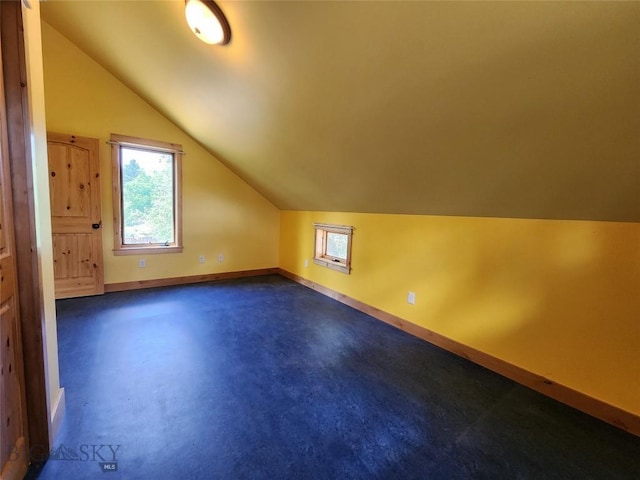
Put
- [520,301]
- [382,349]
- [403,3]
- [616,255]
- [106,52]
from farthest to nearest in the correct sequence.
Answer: [106,52], [382,349], [520,301], [616,255], [403,3]

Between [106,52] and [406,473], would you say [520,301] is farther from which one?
[106,52]

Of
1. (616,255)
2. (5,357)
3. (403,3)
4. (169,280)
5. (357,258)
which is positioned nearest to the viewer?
(5,357)

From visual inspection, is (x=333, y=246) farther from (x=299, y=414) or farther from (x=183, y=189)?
(x=299, y=414)

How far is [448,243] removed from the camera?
2367 millimetres

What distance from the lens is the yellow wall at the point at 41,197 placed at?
1127 mm

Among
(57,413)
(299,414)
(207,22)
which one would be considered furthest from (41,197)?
(299,414)

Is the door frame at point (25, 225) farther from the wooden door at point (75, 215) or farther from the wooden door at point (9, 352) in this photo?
the wooden door at point (75, 215)

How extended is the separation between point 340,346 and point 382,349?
1.22 ft

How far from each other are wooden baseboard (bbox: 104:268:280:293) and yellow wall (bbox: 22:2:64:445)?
2.49 metres

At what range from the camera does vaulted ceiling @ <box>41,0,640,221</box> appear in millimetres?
1035

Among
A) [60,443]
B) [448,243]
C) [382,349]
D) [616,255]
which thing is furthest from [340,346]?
[616,255]

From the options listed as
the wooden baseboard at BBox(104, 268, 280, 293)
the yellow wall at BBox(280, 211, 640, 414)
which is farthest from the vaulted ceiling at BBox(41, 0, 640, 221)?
the wooden baseboard at BBox(104, 268, 280, 293)

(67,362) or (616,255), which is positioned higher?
(616,255)

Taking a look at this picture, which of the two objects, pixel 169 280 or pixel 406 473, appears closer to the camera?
pixel 406 473
